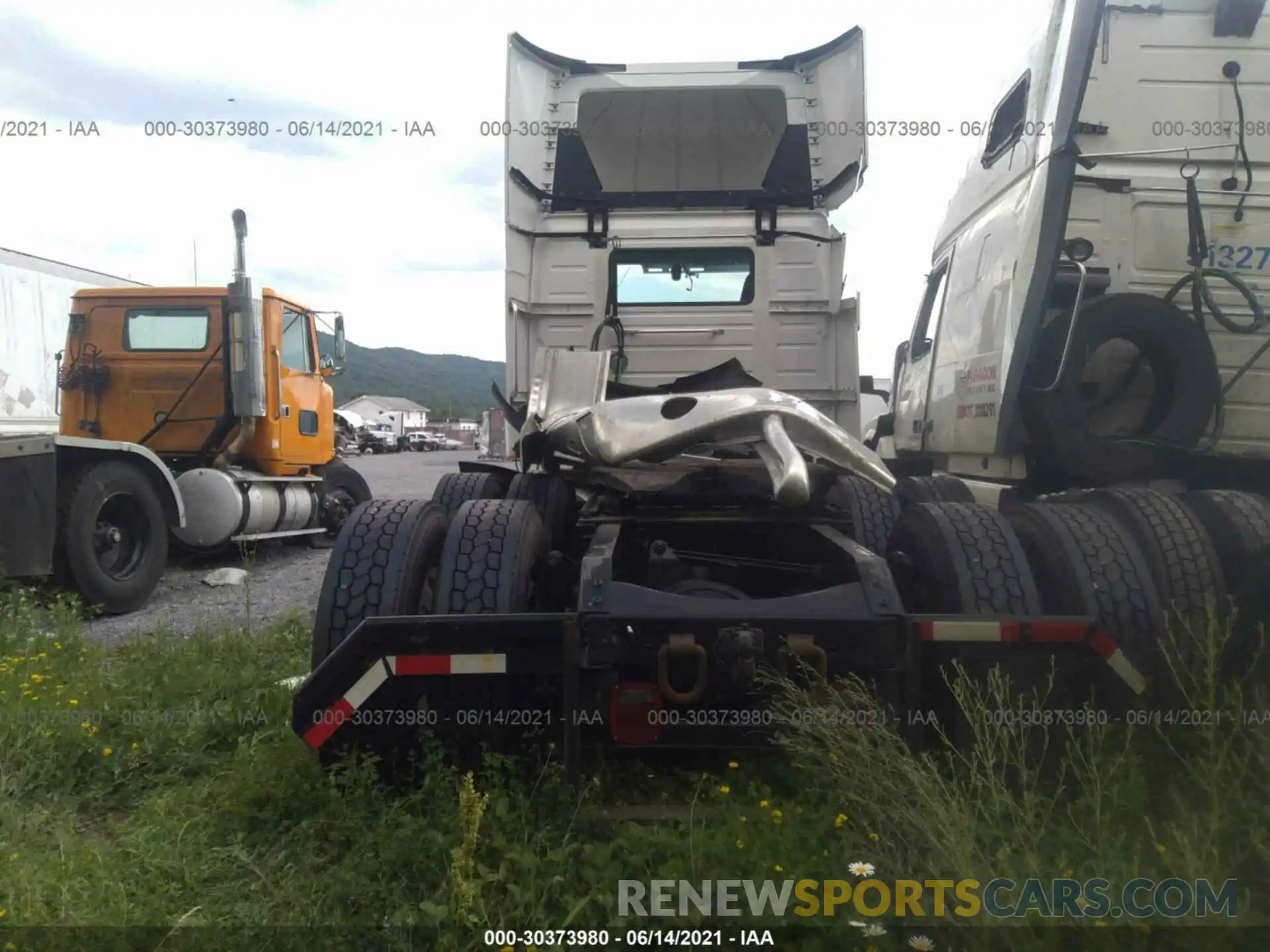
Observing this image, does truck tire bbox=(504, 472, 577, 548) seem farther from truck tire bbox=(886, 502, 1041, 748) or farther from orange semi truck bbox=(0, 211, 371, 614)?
orange semi truck bbox=(0, 211, 371, 614)

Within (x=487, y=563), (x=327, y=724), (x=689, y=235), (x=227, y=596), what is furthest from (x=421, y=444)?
(x=327, y=724)

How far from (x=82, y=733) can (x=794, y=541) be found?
291 centimetres

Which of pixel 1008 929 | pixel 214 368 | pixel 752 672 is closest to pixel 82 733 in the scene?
pixel 752 672

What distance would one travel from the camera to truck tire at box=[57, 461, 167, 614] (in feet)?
20.7

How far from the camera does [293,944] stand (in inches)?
87.1

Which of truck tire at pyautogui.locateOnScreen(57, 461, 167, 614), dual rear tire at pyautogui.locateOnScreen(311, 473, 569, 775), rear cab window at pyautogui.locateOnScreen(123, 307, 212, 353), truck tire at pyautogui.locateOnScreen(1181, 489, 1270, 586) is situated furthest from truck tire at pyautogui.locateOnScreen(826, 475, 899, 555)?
rear cab window at pyautogui.locateOnScreen(123, 307, 212, 353)

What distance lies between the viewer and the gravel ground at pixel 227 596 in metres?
6.08

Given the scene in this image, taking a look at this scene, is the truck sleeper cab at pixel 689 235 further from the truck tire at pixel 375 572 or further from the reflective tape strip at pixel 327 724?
the reflective tape strip at pixel 327 724

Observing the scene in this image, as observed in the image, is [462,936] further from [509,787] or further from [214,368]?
[214,368]

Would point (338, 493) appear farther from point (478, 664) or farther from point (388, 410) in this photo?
point (388, 410)

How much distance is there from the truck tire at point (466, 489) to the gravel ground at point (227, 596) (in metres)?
0.93

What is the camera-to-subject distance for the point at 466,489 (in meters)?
4.43

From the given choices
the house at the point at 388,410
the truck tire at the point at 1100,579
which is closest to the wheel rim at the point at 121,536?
the truck tire at the point at 1100,579

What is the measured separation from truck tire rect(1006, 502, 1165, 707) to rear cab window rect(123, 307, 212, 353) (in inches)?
315
